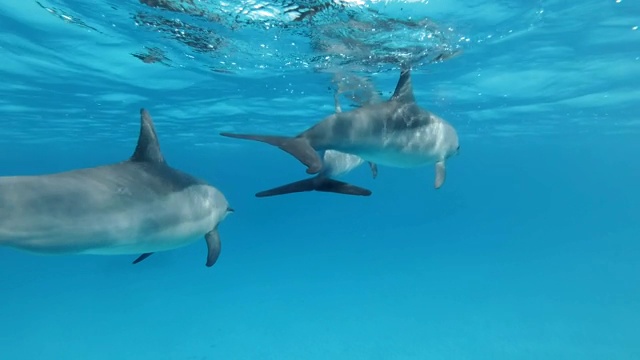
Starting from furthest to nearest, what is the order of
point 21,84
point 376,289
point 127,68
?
point 376,289 < point 21,84 < point 127,68

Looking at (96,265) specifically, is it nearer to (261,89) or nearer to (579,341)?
(261,89)

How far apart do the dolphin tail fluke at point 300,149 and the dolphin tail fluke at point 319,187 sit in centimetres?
46

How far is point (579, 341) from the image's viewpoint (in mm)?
19625

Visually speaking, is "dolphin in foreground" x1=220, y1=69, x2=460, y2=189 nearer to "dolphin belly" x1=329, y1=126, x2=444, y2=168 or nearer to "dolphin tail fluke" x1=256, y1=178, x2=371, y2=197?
"dolphin belly" x1=329, y1=126, x2=444, y2=168

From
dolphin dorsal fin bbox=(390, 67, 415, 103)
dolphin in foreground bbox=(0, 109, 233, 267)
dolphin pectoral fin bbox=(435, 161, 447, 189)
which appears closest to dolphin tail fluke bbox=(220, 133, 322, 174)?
dolphin in foreground bbox=(0, 109, 233, 267)

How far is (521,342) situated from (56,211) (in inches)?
762

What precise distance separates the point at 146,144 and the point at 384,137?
3191mm

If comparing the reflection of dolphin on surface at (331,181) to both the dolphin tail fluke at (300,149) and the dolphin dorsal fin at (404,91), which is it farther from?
the dolphin dorsal fin at (404,91)

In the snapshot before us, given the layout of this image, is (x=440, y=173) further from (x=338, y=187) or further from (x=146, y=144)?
(x=146, y=144)

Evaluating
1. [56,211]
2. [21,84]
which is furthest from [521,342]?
[21,84]

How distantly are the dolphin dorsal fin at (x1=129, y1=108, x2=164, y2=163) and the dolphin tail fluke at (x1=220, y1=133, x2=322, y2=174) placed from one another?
1.36 meters

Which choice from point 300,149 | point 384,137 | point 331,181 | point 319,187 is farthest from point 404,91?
point 300,149

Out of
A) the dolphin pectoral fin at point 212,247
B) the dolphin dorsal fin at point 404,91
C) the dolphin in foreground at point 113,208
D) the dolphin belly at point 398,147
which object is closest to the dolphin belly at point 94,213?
the dolphin in foreground at point 113,208

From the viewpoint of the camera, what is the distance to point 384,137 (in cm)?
699
